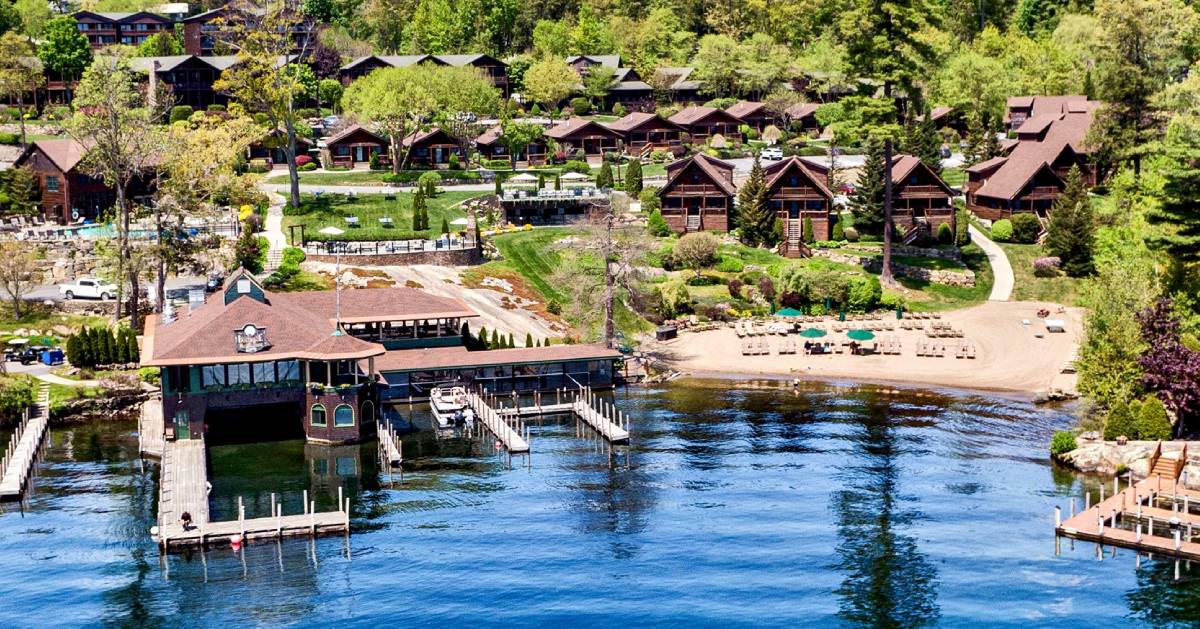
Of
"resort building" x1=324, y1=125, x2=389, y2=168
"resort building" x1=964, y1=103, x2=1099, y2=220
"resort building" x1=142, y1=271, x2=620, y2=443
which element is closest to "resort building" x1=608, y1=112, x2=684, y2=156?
"resort building" x1=324, y1=125, x2=389, y2=168

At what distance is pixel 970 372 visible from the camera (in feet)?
326

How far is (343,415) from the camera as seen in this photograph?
84.2 m

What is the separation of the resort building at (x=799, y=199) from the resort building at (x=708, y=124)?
165 feet

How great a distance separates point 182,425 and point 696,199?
203 ft

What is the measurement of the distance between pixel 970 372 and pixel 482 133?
7980 centimetres

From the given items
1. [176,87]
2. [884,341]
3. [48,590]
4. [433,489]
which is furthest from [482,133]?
[48,590]

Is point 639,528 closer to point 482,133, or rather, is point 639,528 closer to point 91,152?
point 91,152

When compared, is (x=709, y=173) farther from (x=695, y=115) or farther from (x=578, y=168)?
(x=695, y=115)

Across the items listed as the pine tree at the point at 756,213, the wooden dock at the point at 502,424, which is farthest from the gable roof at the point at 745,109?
the wooden dock at the point at 502,424

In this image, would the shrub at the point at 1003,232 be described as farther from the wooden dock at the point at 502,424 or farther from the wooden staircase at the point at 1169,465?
the wooden staircase at the point at 1169,465

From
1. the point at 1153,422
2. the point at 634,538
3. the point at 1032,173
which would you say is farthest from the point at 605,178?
the point at 634,538

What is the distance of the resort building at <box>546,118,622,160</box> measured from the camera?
169625 millimetres

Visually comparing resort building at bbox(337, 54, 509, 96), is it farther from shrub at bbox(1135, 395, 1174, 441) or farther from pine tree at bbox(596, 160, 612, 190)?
shrub at bbox(1135, 395, 1174, 441)

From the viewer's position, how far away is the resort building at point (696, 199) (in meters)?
134
